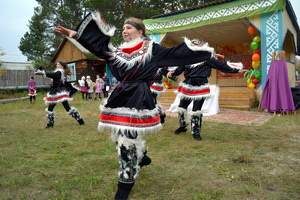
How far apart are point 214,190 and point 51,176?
1959 millimetres

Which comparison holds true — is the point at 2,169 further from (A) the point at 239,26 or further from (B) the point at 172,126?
(A) the point at 239,26

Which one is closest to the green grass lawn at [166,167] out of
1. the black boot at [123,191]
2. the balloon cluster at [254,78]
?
the black boot at [123,191]

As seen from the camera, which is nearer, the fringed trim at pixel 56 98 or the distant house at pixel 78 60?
the fringed trim at pixel 56 98

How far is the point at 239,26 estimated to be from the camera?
1104 centimetres

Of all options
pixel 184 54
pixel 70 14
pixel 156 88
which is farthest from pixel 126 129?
pixel 70 14

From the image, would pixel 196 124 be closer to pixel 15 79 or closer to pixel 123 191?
pixel 123 191

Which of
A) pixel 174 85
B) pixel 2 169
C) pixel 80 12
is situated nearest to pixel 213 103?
pixel 174 85

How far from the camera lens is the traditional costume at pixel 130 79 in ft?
8.02

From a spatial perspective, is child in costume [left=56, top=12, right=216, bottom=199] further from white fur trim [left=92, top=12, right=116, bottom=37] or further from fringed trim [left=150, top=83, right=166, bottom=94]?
fringed trim [left=150, top=83, right=166, bottom=94]

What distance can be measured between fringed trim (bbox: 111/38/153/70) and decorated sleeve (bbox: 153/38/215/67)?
8 cm

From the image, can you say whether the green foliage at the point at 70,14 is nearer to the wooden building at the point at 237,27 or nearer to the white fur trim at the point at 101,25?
the wooden building at the point at 237,27

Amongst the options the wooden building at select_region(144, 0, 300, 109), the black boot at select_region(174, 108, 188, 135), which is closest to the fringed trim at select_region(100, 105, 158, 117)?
the black boot at select_region(174, 108, 188, 135)

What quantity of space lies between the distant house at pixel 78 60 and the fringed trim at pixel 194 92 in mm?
15831

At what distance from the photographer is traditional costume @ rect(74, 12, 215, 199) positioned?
8.02 ft
